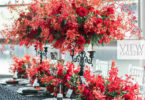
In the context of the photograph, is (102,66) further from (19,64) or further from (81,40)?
(81,40)

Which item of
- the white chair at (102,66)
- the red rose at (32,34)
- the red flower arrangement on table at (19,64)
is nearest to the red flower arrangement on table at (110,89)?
the red rose at (32,34)

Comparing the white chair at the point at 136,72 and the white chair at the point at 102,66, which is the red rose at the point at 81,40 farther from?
the white chair at the point at 102,66

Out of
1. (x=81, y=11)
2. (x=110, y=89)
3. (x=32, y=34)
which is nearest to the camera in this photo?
(x=110, y=89)

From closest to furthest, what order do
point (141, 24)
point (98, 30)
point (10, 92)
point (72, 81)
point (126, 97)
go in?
point (126, 97)
point (98, 30)
point (72, 81)
point (10, 92)
point (141, 24)

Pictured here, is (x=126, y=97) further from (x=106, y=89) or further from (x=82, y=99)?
(x=82, y=99)

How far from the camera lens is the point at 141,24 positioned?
4.13 m

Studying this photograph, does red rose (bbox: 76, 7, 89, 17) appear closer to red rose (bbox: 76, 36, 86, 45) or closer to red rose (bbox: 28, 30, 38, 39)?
red rose (bbox: 76, 36, 86, 45)

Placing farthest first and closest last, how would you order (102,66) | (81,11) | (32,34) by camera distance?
(102,66) → (32,34) → (81,11)

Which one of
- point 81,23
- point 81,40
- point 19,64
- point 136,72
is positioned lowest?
point 136,72

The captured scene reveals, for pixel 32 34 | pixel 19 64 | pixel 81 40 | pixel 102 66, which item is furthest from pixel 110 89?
pixel 102 66

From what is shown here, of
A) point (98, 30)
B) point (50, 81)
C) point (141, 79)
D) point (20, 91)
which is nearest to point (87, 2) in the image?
point (98, 30)

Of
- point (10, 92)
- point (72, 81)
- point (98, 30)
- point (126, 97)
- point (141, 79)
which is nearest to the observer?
point (126, 97)

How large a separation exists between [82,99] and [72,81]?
0.58 metres

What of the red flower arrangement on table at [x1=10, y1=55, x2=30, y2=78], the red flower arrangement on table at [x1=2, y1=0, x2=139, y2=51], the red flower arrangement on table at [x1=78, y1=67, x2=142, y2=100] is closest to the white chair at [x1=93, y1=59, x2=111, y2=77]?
the red flower arrangement on table at [x1=10, y1=55, x2=30, y2=78]
